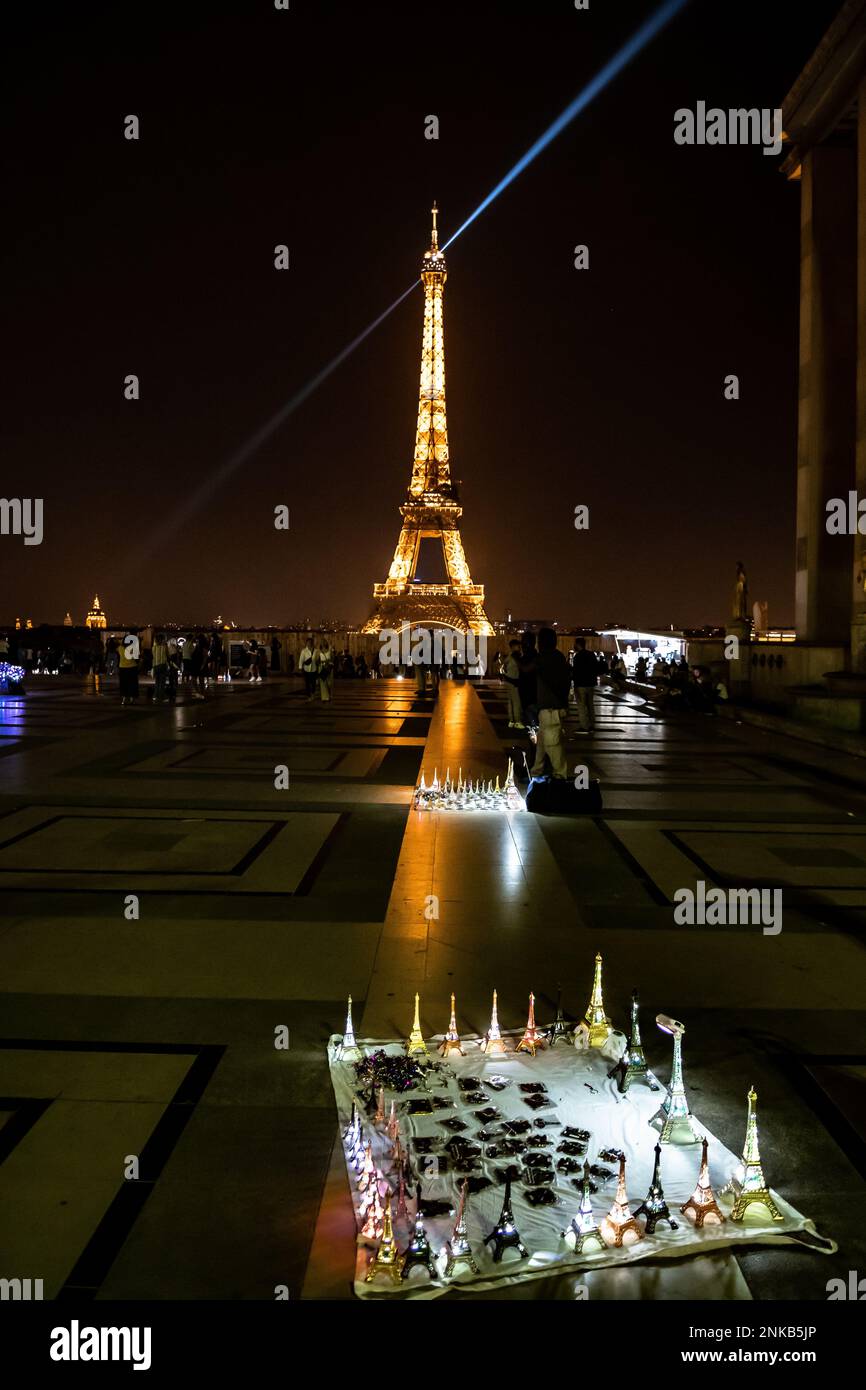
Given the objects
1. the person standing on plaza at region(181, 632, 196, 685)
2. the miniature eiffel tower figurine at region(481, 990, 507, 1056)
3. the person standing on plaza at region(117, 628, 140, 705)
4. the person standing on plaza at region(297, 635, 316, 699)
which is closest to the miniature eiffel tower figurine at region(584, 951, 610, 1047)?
the miniature eiffel tower figurine at region(481, 990, 507, 1056)

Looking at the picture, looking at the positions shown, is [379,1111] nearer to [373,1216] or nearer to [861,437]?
[373,1216]

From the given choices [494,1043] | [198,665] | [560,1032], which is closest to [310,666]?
[198,665]

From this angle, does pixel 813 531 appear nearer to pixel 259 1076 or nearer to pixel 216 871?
pixel 216 871

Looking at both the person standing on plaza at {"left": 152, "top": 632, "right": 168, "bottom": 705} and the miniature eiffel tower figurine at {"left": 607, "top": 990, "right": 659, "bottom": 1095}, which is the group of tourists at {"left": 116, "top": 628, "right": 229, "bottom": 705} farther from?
the miniature eiffel tower figurine at {"left": 607, "top": 990, "right": 659, "bottom": 1095}

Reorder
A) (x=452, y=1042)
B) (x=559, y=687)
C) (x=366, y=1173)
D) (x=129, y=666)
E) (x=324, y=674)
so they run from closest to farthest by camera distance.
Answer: (x=366, y=1173) < (x=452, y=1042) < (x=559, y=687) < (x=129, y=666) < (x=324, y=674)

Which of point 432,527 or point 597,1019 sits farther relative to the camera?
point 432,527

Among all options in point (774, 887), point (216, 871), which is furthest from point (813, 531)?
point (216, 871)
